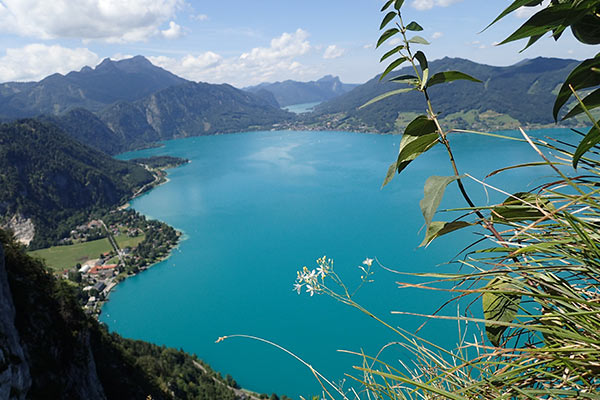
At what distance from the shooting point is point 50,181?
6056 cm

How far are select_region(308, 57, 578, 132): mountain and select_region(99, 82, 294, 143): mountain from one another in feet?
101

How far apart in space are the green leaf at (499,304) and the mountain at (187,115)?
130 meters

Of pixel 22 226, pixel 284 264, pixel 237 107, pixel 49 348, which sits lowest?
pixel 284 264

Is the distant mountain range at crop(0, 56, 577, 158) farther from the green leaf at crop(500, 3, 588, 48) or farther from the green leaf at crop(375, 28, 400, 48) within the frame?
the green leaf at crop(500, 3, 588, 48)

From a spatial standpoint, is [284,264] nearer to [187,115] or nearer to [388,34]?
A: [388,34]

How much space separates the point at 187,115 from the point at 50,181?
92201 millimetres

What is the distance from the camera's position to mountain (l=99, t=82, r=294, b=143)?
131125 millimetres

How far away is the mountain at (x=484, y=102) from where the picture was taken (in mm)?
88250

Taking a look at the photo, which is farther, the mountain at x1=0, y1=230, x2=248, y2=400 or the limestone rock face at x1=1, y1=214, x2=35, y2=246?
the limestone rock face at x1=1, y1=214, x2=35, y2=246

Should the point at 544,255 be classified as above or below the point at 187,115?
below

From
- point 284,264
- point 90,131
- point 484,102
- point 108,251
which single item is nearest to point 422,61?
point 284,264

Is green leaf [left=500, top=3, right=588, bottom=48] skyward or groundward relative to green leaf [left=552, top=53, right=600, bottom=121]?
skyward

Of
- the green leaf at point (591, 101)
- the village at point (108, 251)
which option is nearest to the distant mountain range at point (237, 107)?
the village at point (108, 251)

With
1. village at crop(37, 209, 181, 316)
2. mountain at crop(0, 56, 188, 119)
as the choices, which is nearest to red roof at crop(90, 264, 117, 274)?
village at crop(37, 209, 181, 316)
